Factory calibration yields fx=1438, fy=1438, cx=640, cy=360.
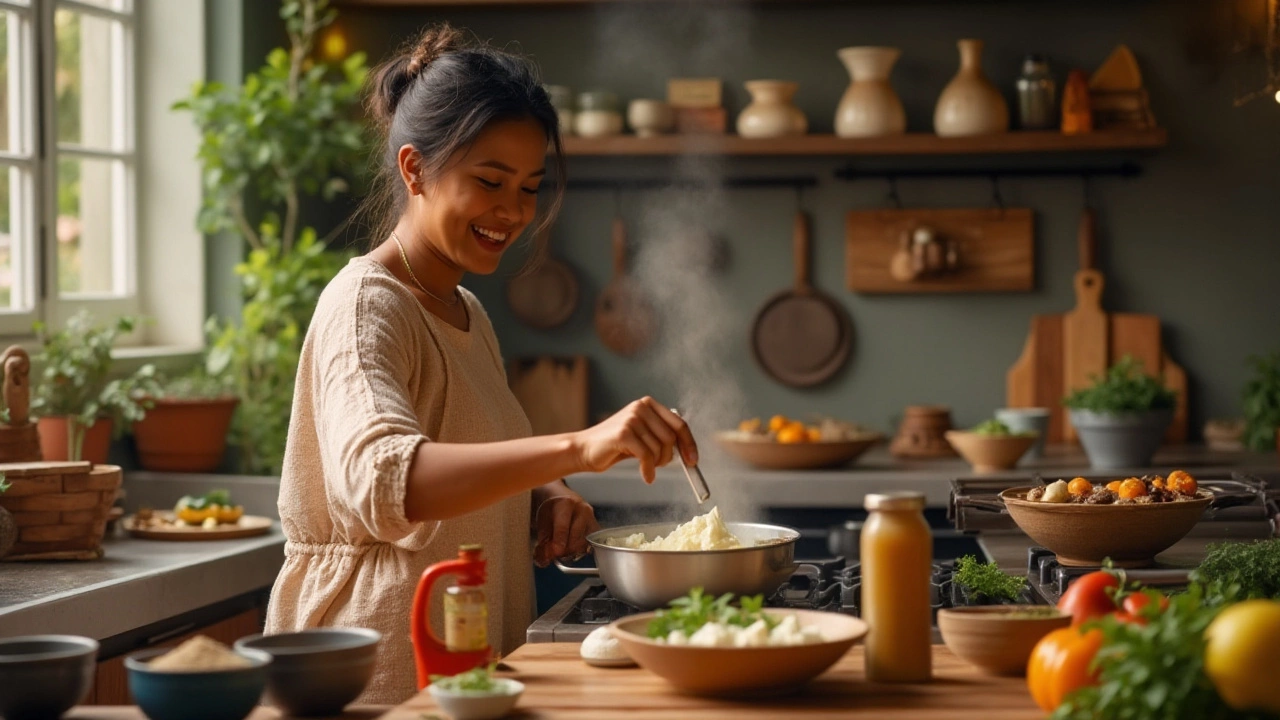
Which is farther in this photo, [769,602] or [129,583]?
[129,583]

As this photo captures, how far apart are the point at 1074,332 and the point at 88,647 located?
3.55m

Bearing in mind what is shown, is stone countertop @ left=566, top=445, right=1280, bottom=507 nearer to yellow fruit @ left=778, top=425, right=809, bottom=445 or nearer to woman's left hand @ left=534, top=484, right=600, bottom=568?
yellow fruit @ left=778, top=425, right=809, bottom=445

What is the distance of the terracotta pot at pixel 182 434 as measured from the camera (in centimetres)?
350

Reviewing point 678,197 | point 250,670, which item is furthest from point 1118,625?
point 678,197

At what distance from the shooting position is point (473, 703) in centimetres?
134

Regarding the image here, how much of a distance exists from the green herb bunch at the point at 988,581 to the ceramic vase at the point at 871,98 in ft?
8.17

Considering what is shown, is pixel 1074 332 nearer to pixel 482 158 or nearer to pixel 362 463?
pixel 482 158

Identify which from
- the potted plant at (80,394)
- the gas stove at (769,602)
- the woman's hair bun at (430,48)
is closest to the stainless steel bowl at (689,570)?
the gas stove at (769,602)

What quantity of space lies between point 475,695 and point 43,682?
1.36ft

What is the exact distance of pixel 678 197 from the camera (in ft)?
14.9

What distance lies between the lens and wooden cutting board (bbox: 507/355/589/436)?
15.0 feet

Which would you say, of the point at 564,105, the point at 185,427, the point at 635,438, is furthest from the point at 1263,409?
the point at 635,438

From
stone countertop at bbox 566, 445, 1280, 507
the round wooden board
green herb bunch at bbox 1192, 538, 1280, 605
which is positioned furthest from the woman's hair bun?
stone countertop at bbox 566, 445, 1280, 507

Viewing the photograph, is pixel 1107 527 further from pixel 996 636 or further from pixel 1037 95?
pixel 1037 95
